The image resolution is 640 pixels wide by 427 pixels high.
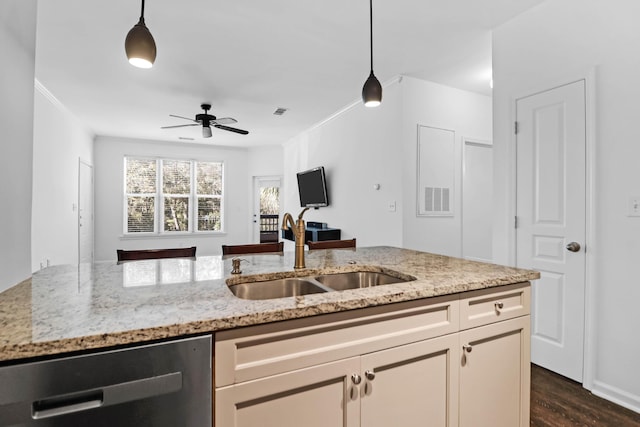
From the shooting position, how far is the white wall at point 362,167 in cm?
376

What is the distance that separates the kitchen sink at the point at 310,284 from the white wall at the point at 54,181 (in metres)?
3.52

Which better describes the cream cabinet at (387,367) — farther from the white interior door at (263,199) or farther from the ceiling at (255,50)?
the white interior door at (263,199)

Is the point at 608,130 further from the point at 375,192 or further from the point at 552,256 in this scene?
the point at 375,192

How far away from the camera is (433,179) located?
12.5ft

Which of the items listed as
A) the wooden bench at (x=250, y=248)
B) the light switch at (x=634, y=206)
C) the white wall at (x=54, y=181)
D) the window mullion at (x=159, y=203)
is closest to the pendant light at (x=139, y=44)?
→ the wooden bench at (x=250, y=248)

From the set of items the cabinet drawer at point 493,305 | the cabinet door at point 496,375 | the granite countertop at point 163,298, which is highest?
the granite countertop at point 163,298

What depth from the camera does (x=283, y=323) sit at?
36.8 inches

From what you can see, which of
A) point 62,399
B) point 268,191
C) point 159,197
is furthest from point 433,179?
point 159,197

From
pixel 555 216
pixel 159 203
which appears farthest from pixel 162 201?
pixel 555 216

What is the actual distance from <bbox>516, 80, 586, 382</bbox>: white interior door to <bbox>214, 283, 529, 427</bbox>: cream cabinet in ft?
3.65

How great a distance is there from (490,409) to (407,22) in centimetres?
268

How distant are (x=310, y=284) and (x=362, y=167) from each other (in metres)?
3.15

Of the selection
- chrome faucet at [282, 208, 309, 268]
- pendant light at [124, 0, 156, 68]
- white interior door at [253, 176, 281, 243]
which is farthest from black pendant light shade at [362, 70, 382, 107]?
white interior door at [253, 176, 281, 243]

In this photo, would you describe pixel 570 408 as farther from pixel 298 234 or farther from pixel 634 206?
pixel 298 234
